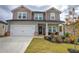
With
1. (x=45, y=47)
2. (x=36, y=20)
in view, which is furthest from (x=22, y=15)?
(x=45, y=47)

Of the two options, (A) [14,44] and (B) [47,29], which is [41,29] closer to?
(B) [47,29]

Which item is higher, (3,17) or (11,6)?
(11,6)

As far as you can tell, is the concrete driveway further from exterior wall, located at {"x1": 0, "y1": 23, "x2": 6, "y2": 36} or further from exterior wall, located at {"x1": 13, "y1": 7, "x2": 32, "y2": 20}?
exterior wall, located at {"x1": 13, "y1": 7, "x2": 32, "y2": 20}

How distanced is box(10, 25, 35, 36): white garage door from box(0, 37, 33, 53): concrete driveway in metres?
0.17

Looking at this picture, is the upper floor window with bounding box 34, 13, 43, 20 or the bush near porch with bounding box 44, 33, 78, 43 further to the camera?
the upper floor window with bounding box 34, 13, 43, 20

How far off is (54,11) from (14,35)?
1267 mm

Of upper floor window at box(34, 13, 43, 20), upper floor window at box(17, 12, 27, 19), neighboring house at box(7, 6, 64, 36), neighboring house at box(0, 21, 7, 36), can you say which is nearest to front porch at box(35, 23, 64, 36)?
neighboring house at box(7, 6, 64, 36)

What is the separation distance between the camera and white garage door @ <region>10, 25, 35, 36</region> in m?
3.98

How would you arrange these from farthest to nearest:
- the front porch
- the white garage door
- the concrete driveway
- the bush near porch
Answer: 1. the white garage door
2. the front porch
3. the bush near porch
4. the concrete driveway

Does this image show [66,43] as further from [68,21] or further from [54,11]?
[54,11]

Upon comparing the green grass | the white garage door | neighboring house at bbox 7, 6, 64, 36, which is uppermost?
neighboring house at bbox 7, 6, 64, 36

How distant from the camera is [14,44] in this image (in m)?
3.76

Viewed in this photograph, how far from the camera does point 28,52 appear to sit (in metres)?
3.62
